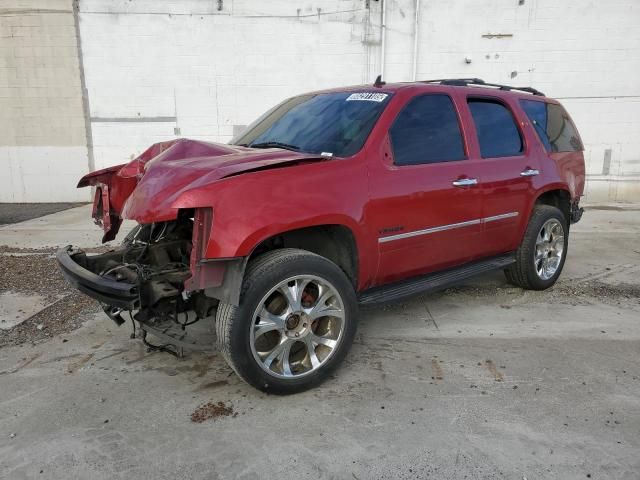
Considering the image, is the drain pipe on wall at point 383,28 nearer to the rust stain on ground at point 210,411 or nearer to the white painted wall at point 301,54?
the white painted wall at point 301,54

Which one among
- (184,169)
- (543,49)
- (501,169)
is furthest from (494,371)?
(543,49)

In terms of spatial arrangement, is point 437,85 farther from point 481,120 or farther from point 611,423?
point 611,423

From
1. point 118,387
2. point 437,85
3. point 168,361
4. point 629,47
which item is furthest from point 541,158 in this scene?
point 629,47

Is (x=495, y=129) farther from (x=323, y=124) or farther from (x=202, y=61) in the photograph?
(x=202, y=61)

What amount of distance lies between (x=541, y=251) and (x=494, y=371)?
6.78 ft

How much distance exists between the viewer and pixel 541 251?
507 cm

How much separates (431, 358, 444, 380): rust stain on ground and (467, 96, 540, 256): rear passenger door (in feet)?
4.16

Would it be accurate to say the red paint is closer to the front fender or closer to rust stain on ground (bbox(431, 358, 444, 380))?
the front fender

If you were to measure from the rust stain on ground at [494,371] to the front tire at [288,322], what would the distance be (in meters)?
1.00

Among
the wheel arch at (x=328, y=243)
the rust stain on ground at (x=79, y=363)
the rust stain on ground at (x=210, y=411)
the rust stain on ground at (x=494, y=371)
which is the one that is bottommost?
the rust stain on ground at (x=79, y=363)

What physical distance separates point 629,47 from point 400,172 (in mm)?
10805

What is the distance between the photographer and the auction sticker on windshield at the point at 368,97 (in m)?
3.73

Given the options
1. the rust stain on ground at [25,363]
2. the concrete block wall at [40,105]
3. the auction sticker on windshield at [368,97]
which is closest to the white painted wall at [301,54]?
the concrete block wall at [40,105]

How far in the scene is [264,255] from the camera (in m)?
3.07
